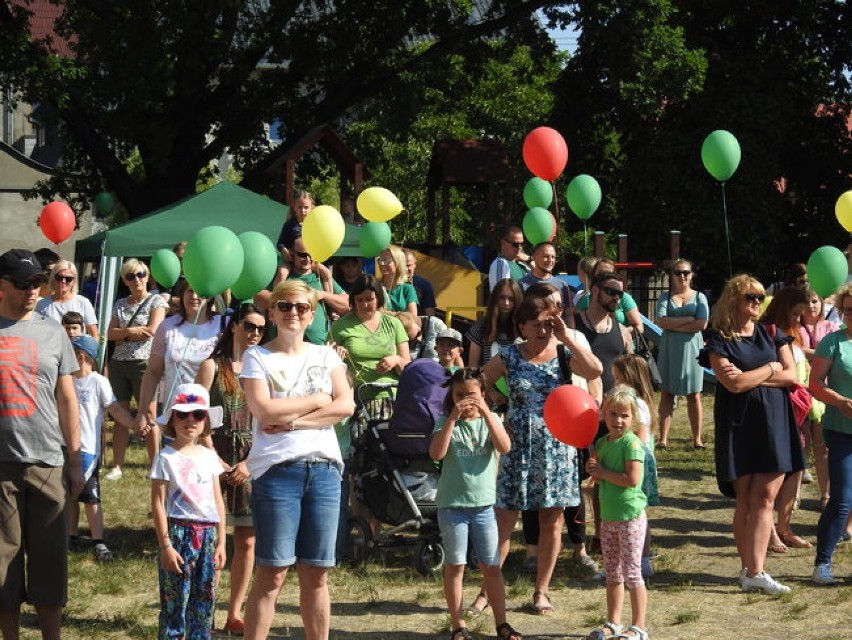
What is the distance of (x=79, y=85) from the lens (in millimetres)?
23031

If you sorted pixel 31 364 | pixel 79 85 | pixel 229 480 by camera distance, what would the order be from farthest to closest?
pixel 79 85 < pixel 229 480 < pixel 31 364

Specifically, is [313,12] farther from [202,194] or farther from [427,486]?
[427,486]

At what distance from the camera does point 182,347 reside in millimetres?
8398

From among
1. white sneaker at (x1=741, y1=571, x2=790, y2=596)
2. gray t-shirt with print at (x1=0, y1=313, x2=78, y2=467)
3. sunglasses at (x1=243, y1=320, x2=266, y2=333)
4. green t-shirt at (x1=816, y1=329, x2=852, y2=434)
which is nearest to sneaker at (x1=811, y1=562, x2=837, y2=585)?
white sneaker at (x1=741, y1=571, x2=790, y2=596)

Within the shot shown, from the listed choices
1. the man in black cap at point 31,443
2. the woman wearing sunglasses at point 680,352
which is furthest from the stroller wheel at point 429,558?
the woman wearing sunglasses at point 680,352

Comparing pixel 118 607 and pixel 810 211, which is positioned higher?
pixel 810 211

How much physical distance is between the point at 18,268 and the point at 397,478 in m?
3.18

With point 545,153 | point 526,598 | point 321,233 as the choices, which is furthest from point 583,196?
point 526,598

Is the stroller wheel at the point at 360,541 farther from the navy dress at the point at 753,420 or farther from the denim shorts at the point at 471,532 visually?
the navy dress at the point at 753,420

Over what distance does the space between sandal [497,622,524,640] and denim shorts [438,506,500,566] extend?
302 millimetres

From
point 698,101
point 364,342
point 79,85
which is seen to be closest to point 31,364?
point 364,342

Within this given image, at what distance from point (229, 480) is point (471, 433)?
1236 mm

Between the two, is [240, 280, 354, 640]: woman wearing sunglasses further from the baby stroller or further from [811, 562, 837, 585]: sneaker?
[811, 562, 837, 585]: sneaker

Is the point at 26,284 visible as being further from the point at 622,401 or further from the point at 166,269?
the point at 166,269
